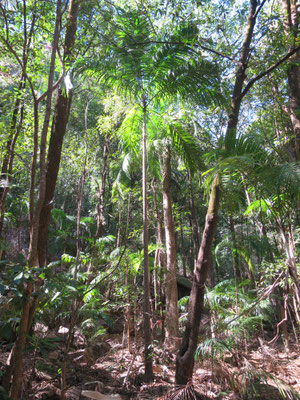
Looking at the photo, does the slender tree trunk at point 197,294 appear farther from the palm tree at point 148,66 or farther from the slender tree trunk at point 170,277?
the slender tree trunk at point 170,277

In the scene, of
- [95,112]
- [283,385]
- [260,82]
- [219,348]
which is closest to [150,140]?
[260,82]

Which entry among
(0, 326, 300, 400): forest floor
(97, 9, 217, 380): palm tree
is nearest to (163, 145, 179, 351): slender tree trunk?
(0, 326, 300, 400): forest floor

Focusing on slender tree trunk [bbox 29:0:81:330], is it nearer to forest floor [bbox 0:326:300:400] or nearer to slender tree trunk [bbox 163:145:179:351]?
forest floor [bbox 0:326:300:400]

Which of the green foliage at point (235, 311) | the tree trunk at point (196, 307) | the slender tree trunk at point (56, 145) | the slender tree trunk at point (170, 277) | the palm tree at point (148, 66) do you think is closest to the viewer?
the tree trunk at point (196, 307)

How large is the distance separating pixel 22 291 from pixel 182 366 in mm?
2275

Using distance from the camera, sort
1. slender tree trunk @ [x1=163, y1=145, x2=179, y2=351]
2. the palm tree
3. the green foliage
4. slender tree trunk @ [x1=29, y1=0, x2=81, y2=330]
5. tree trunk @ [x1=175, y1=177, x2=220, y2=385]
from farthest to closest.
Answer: slender tree trunk @ [x1=163, y1=145, x2=179, y2=351] < the palm tree < the green foliage < slender tree trunk @ [x1=29, y1=0, x2=81, y2=330] < tree trunk @ [x1=175, y1=177, x2=220, y2=385]

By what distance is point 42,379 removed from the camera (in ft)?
12.6

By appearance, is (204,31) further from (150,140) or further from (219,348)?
(219,348)

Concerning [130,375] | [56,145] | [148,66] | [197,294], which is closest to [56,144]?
[56,145]

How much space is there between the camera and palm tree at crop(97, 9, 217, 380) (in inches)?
190

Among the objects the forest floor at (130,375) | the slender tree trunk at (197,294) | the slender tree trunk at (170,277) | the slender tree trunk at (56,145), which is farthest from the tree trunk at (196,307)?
the slender tree trunk at (56,145)

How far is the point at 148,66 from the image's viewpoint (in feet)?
16.5

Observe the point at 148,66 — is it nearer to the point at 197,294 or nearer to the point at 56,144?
the point at 56,144

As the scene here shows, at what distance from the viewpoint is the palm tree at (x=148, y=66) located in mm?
4828
